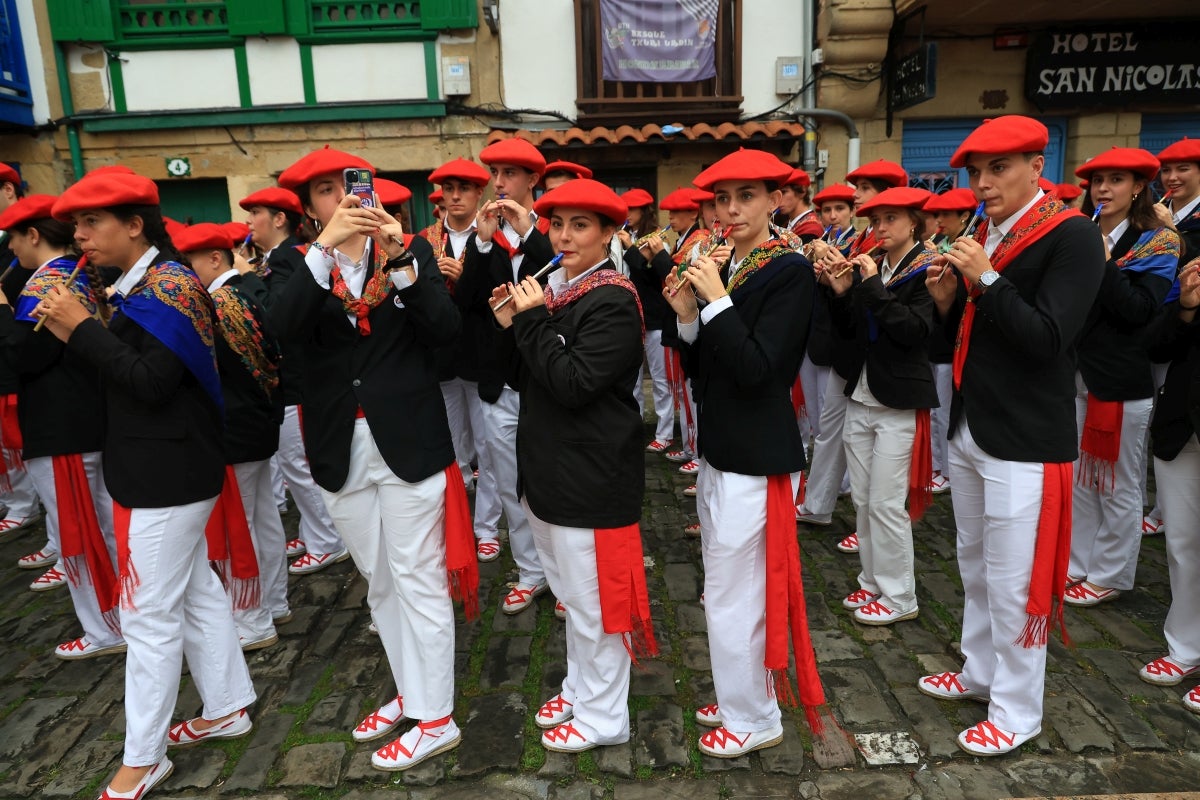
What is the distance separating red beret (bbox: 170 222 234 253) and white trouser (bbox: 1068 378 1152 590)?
4791mm

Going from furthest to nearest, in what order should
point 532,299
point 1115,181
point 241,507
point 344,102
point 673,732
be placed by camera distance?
point 344,102, point 1115,181, point 241,507, point 673,732, point 532,299

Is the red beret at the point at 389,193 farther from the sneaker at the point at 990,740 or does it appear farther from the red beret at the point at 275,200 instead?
the sneaker at the point at 990,740

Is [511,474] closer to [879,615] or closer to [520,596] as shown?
[520,596]

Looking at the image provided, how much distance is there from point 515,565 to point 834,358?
2.40 metres

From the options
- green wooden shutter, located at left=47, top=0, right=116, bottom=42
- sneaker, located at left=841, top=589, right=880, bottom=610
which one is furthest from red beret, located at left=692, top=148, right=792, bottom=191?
green wooden shutter, located at left=47, top=0, right=116, bottom=42

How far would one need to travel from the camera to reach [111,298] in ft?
9.83

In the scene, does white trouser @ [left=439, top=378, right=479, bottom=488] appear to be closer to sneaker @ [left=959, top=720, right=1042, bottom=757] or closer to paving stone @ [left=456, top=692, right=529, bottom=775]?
paving stone @ [left=456, top=692, right=529, bottom=775]

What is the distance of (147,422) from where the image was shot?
2.98m

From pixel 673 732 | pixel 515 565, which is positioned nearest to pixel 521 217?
pixel 515 565

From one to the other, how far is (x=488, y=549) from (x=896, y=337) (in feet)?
9.23

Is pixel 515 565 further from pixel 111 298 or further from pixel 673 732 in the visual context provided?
pixel 111 298

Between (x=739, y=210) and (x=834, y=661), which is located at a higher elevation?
(x=739, y=210)

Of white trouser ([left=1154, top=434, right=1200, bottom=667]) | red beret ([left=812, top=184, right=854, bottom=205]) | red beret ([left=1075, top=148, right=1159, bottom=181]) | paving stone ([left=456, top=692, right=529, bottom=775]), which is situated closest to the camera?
paving stone ([left=456, top=692, right=529, bottom=775])

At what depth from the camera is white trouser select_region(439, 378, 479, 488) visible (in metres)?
4.98
